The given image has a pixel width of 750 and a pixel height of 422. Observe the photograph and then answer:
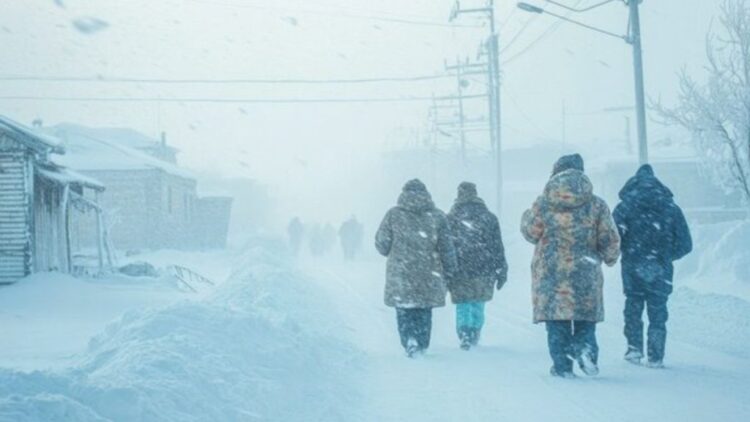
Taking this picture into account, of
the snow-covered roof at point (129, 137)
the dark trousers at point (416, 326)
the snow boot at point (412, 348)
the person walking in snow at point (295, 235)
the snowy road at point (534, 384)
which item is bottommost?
the snowy road at point (534, 384)

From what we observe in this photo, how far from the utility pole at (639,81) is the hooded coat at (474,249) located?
8459mm

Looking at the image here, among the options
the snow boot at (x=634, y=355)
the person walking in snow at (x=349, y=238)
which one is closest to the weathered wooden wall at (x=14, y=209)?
the snow boot at (x=634, y=355)

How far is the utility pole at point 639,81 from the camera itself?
1716cm

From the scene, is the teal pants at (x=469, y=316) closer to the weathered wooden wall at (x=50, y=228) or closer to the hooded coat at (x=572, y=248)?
the hooded coat at (x=572, y=248)

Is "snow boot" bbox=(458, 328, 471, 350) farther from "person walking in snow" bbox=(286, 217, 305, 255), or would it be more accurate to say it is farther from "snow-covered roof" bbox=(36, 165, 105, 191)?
"person walking in snow" bbox=(286, 217, 305, 255)

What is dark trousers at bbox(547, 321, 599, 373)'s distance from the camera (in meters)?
7.23

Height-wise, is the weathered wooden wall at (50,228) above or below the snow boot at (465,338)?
above

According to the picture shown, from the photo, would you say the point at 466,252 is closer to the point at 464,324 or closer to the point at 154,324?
the point at 464,324

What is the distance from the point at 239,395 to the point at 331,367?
6.59 ft

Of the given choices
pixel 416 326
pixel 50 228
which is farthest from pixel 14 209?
pixel 416 326

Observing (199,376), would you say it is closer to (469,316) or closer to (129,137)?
(469,316)

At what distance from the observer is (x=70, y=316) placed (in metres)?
15.1

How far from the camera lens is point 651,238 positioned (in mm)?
7766

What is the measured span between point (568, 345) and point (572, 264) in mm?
742
